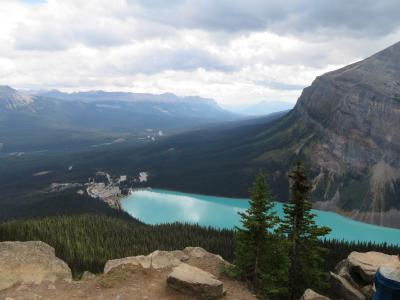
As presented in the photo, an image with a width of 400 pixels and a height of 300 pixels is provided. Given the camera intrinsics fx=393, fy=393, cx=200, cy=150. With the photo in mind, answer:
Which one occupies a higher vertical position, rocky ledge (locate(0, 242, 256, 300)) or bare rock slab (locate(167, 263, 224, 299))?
bare rock slab (locate(167, 263, 224, 299))

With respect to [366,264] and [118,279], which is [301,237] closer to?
[366,264]

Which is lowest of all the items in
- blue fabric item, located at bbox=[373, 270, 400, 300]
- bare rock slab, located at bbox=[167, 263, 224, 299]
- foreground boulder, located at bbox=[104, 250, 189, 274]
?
foreground boulder, located at bbox=[104, 250, 189, 274]

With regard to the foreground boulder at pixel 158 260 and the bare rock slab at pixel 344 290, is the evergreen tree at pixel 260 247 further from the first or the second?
the bare rock slab at pixel 344 290

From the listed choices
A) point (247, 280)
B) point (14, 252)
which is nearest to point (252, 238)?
point (247, 280)

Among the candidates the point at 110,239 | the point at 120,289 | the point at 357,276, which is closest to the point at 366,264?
the point at 357,276

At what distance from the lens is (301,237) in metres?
42.7

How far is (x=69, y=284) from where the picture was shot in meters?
38.8

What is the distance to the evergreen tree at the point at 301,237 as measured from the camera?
4078 cm

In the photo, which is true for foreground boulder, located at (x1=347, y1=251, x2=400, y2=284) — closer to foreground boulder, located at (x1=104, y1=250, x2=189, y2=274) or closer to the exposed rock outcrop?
the exposed rock outcrop

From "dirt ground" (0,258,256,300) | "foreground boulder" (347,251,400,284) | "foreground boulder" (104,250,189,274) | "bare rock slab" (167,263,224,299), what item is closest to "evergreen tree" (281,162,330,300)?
"dirt ground" (0,258,256,300)

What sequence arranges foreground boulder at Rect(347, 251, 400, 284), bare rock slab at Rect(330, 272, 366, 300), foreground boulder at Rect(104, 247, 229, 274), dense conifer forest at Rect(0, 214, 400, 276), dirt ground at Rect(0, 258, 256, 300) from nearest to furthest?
dirt ground at Rect(0, 258, 256, 300), foreground boulder at Rect(104, 247, 229, 274), bare rock slab at Rect(330, 272, 366, 300), foreground boulder at Rect(347, 251, 400, 284), dense conifer forest at Rect(0, 214, 400, 276)

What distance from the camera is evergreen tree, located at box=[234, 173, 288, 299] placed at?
40.0 metres

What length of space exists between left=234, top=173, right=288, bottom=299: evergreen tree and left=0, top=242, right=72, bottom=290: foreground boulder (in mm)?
18578

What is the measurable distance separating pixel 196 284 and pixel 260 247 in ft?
30.8
